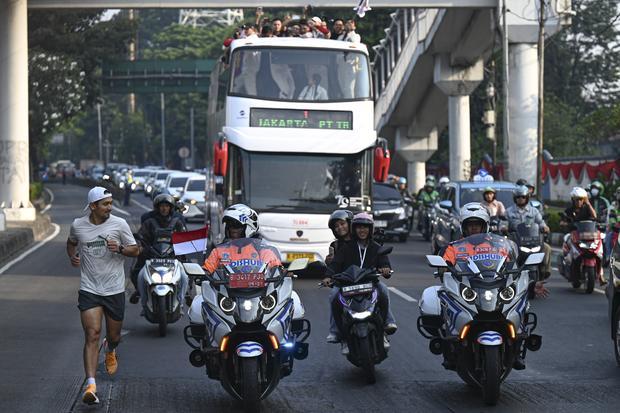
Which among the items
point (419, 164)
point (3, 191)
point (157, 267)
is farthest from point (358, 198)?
point (419, 164)

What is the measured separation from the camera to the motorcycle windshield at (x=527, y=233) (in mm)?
18625

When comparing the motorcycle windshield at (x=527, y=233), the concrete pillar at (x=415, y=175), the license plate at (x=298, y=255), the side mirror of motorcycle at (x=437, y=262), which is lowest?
the license plate at (x=298, y=255)

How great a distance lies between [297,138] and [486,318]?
12.9 meters

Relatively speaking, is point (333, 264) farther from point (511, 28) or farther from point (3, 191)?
point (3, 191)

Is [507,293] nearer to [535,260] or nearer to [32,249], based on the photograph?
[535,260]

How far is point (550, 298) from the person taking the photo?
18.7 m

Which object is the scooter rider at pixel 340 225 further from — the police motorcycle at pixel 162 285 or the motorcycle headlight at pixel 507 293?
the police motorcycle at pixel 162 285

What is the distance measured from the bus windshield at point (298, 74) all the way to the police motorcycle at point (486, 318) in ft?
41.9

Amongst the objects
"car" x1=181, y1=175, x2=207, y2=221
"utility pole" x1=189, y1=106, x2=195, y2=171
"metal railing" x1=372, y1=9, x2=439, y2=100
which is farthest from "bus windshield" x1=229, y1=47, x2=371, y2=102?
"utility pole" x1=189, y1=106, x2=195, y2=171

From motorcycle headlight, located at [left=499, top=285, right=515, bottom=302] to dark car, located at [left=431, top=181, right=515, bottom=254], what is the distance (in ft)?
47.9

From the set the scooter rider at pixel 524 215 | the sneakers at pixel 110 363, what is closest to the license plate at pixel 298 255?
the scooter rider at pixel 524 215

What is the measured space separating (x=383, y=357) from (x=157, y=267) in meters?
4.02

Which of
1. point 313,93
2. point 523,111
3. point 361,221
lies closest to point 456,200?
point 313,93

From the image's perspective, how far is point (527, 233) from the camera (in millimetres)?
18656
